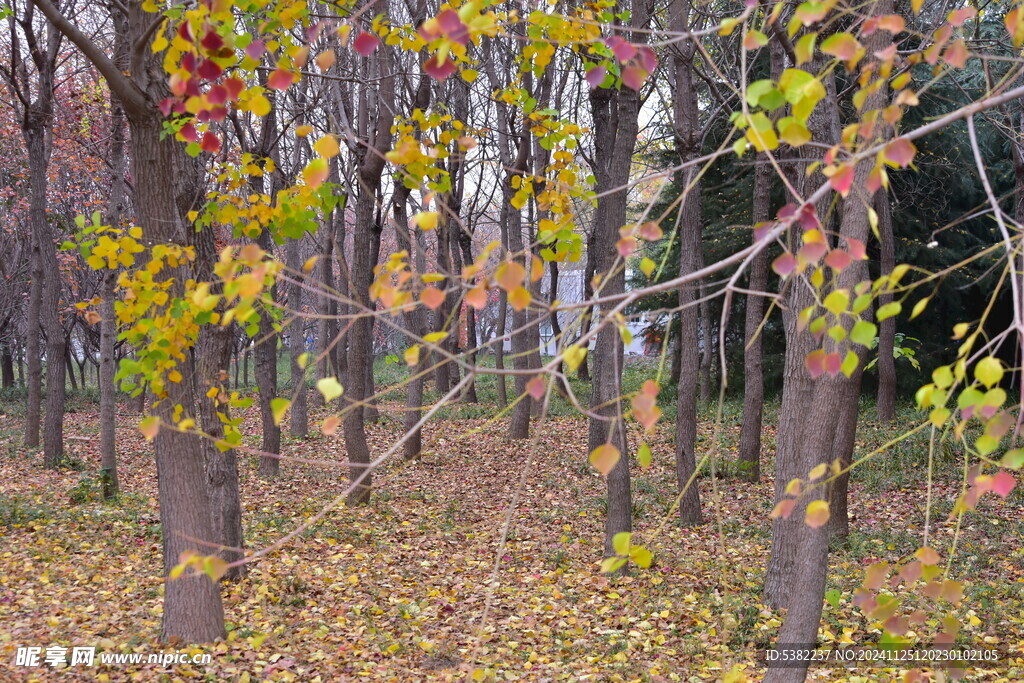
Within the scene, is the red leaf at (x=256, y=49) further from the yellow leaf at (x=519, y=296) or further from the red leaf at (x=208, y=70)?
the yellow leaf at (x=519, y=296)

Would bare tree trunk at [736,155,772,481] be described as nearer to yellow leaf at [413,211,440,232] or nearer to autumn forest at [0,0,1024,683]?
autumn forest at [0,0,1024,683]

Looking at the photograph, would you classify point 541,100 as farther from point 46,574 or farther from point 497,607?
point 46,574

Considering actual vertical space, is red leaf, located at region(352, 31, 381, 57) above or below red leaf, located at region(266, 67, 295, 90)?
above

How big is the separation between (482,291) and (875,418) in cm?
1301

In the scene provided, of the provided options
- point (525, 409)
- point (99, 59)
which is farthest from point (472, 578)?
point (525, 409)

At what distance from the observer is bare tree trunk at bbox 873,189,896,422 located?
10.2 metres

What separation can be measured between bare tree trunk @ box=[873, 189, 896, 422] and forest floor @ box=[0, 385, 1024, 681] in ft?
6.62

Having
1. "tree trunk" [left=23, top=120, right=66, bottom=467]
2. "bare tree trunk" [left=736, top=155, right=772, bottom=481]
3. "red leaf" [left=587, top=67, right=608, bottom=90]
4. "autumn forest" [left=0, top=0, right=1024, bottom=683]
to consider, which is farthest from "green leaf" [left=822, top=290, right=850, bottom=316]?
"tree trunk" [left=23, top=120, right=66, bottom=467]

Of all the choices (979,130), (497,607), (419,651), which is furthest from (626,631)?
(979,130)

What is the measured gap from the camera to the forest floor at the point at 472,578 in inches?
187

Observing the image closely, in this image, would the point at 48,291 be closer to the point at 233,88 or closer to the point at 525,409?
the point at 525,409

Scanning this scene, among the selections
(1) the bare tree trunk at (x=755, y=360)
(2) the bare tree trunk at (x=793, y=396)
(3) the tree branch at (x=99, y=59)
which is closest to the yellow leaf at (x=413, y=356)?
(3) the tree branch at (x=99, y=59)

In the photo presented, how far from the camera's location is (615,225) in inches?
261

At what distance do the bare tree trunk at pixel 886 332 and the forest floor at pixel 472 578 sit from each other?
79.4 inches
